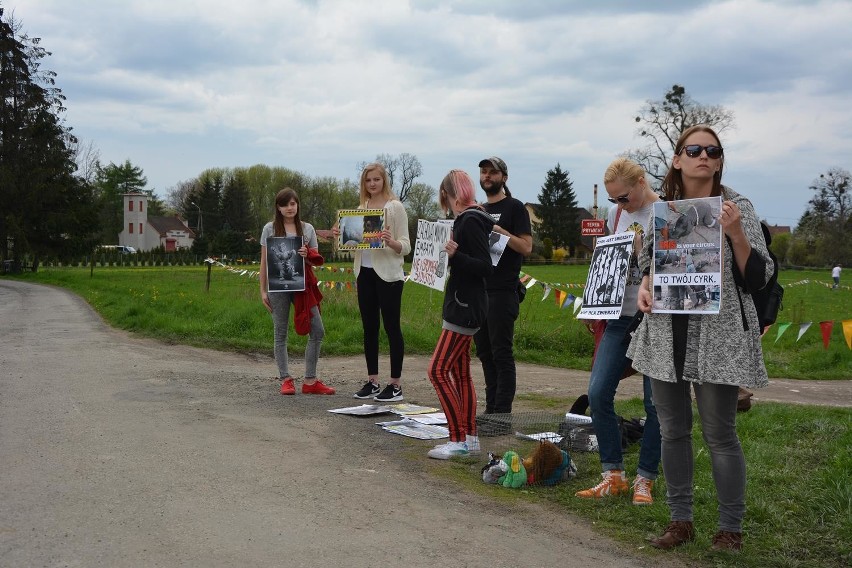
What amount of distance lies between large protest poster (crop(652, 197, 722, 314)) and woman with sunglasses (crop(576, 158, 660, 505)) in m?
0.84

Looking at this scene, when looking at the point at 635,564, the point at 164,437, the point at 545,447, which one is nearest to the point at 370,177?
the point at 164,437

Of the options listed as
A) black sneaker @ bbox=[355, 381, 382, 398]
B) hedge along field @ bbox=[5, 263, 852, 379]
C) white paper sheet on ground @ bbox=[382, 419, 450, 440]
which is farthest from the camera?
hedge along field @ bbox=[5, 263, 852, 379]

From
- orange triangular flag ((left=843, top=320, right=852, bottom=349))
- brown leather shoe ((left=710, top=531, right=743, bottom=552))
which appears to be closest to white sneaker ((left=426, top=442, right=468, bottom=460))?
brown leather shoe ((left=710, top=531, right=743, bottom=552))

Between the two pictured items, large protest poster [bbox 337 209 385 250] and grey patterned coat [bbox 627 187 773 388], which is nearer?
grey patterned coat [bbox 627 187 773 388]

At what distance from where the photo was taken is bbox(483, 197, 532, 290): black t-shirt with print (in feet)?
23.1

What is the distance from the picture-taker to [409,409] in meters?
7.98

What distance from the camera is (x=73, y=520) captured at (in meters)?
4.35

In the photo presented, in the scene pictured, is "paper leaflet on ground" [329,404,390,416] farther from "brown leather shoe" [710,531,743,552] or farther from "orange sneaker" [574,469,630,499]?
"brown leather shoe" [710,531,743,552]

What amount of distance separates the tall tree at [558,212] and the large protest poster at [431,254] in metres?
90.9

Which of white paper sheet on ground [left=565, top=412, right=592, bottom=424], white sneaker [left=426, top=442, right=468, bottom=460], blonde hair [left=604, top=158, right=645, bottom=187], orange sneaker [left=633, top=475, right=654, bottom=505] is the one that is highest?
blonde hair [left=604, top=158, right=645, bottom=187]

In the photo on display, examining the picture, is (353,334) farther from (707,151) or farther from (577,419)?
(707,151)

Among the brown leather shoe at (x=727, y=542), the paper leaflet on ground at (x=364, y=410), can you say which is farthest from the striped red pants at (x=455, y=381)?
the brown leather shoe at (x=727, y=542)

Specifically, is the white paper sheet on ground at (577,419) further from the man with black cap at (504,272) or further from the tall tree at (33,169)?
the tall tree at (33,169)

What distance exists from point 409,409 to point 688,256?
4388 millimetres
